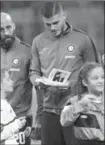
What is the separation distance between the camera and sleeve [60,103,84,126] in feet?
7.02

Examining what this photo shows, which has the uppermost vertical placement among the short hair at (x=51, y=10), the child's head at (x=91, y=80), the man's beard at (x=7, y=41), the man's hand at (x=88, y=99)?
the short hair at (x=51, y=10)

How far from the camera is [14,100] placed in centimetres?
274

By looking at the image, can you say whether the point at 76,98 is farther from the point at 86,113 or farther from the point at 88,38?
the point at 88,38

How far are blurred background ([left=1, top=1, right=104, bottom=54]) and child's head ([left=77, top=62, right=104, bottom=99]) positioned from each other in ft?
2.79

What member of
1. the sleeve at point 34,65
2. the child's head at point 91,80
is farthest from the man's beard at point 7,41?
the child's head at point 91,80

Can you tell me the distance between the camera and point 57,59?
8.48 ft

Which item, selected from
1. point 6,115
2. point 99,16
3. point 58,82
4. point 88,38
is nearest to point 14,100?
point 6,115

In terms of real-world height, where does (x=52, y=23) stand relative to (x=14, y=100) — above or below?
above

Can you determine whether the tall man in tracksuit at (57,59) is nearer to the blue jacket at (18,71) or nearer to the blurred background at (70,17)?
the blue jacket at (18,71)

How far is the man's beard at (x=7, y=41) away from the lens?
2727 mm

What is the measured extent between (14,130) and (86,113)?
610 millimetres

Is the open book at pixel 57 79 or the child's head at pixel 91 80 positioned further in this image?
the open book at pixel 57 79

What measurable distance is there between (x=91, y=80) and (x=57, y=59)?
44 centimetres

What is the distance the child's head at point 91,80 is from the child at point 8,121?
539 millimetres
